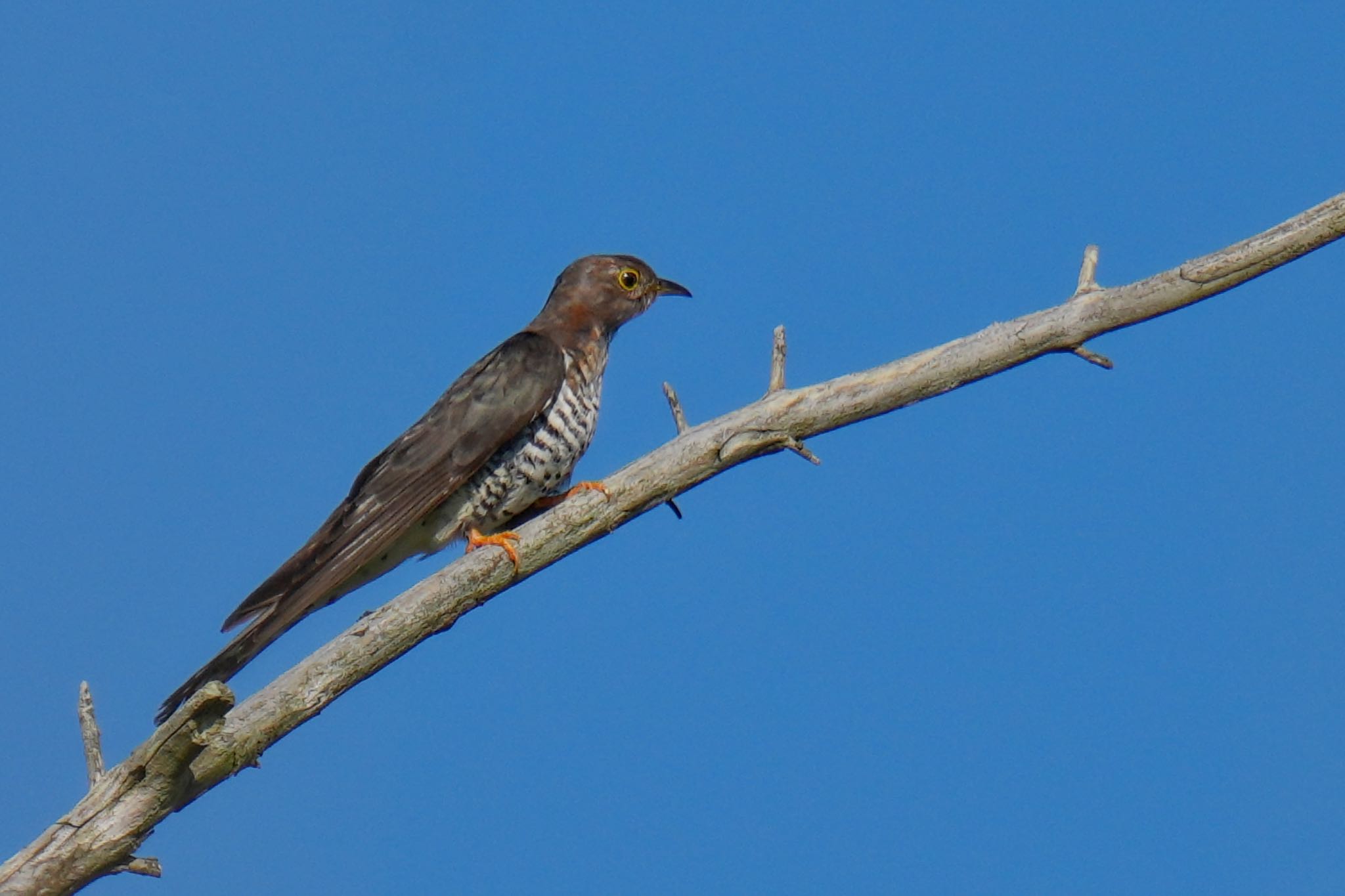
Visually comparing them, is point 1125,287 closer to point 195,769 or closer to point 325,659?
point 325,659

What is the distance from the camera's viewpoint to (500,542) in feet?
16.1

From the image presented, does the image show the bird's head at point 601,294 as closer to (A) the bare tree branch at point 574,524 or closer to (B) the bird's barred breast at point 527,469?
(B) the bird's barred breast at point 527,469

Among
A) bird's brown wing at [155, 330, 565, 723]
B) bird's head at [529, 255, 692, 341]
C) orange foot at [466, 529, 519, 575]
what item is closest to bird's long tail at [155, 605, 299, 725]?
bird's brown wing at [155, 330, 565, 723]

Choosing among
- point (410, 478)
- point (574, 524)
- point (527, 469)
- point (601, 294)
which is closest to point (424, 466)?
point (410, 478)

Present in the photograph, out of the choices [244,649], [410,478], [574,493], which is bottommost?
[244,649]

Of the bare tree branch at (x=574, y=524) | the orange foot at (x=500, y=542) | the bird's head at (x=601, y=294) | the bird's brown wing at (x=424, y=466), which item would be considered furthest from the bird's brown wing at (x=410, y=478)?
the bare tree branch at (x=574, y=524)

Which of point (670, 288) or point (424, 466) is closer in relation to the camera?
point (424, 466)

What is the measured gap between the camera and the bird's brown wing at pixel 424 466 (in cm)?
510

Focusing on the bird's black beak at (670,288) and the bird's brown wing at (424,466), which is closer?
the bird's brown wing at (424,466)

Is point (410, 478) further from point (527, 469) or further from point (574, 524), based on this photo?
point (574, 524)

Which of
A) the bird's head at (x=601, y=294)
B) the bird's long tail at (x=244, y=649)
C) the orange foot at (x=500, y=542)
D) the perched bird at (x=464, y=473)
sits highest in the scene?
the bird's head at (x=601, y=294)

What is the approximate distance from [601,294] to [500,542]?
1.99 meters

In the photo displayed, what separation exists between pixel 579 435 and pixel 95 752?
243 centimetres

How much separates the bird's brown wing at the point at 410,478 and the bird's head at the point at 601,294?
39 cm
